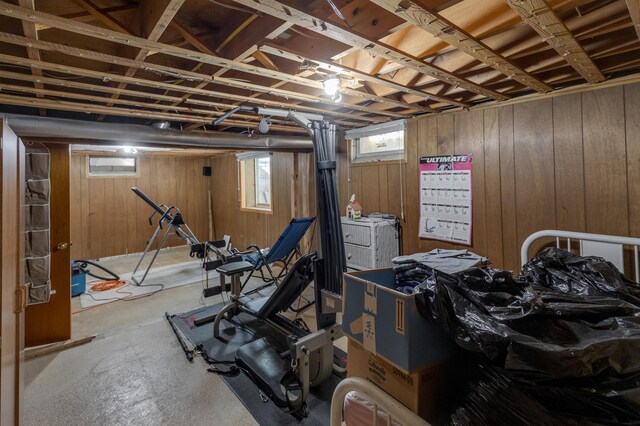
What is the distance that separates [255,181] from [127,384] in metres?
4.46

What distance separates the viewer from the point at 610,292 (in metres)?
1.33

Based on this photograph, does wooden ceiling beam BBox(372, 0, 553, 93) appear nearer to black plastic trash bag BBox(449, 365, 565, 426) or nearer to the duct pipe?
black plastic trash bag BBox(449, 365, 565, 426)

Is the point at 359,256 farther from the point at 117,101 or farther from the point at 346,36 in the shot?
the point at 117,101

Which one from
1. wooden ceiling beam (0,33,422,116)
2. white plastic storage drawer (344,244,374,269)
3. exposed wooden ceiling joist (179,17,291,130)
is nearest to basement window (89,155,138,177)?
wooden ceiling beam (0,33,422,116)

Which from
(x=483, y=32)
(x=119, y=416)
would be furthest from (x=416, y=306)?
(x=119, y=416)

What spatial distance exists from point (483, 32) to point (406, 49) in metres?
0.39

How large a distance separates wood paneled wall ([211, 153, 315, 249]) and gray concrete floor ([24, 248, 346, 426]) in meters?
1.99

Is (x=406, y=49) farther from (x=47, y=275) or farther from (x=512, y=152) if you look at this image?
(x=47, y=275)

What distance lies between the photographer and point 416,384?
0.94m

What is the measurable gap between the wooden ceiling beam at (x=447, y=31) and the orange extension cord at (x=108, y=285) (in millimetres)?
5144

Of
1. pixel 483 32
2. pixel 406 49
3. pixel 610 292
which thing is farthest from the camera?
pixel 406 49

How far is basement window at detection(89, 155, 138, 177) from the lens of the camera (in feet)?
20.9

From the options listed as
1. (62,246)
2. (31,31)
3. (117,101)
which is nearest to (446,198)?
(117,101)

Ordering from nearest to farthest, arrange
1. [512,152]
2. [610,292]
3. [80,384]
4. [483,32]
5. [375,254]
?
[610,292] → [483,32] → [80,384] → [512,152] → [375,254]
